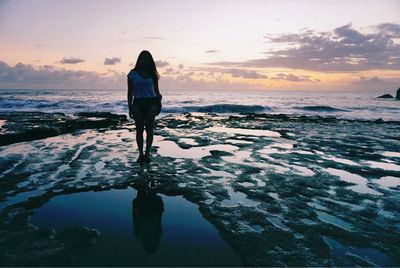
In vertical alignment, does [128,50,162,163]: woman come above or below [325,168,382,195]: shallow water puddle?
above

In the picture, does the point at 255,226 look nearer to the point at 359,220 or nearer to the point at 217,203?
the point at 217,203

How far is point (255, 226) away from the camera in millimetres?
3705

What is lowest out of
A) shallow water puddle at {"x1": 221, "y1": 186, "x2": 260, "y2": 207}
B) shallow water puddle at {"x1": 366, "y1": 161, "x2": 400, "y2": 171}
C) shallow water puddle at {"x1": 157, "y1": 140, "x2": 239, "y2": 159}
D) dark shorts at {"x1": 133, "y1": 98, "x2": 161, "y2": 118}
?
shallow water puddle at {"x1": 366, "y1": 161, "x2": 400, "y2": 171}

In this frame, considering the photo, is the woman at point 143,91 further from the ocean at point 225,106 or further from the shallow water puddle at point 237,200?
the ocean at point 225,106

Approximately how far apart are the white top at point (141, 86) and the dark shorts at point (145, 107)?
99 mm

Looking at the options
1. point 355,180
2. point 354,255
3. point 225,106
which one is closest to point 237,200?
point 354,255

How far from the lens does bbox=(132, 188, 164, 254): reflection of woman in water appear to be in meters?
3.26

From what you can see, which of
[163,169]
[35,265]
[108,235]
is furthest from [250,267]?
[163,169]

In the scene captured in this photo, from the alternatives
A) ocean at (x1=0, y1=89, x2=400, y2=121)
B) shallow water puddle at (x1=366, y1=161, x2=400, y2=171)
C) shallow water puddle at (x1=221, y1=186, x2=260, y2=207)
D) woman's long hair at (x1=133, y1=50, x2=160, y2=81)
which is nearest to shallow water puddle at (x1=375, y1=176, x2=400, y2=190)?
shallow water puddle at (x1=366, y1=161, x2=400, y2=171)

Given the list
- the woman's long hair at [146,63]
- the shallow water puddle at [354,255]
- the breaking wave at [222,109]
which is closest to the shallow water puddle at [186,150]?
the woman's long hair at [146,63]

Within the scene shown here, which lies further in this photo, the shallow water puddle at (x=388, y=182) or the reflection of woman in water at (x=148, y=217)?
the shallow water puddle at (x=388, y=182)

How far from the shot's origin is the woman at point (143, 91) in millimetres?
6430

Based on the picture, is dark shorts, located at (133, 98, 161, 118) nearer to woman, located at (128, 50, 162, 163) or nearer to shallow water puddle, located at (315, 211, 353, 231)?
woman, located at (128, 50, 162, 163)

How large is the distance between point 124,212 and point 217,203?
1.24 meters
